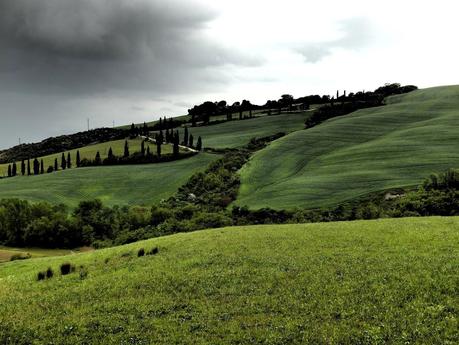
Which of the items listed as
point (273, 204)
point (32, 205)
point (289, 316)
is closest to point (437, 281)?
point (289, 316)

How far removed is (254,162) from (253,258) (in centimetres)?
10782

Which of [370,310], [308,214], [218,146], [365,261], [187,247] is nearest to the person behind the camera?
[370,310]

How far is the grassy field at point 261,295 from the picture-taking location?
2238cm

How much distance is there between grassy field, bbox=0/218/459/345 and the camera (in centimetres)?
2238

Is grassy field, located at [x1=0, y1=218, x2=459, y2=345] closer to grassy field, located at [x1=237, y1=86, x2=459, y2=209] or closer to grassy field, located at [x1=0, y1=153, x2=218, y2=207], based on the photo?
grassy field, located at [x1=237, y1=86, x2=459, y2=209]

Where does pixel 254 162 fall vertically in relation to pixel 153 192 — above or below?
above

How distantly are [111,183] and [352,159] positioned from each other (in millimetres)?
85781

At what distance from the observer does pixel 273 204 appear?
99.4m

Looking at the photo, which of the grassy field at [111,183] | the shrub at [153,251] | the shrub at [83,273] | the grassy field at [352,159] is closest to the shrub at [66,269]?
the shrub at [83,273]

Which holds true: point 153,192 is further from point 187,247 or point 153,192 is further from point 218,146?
point 187,247

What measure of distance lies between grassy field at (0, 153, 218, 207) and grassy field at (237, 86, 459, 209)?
90.2 ft

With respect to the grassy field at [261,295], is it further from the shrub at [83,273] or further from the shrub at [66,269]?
the shrub at [66,269]

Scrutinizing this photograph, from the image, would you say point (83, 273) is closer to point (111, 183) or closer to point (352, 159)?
point (352, 159)

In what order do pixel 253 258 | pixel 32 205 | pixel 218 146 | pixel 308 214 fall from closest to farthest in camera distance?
pixel 253 258 < pixel 308 214 < pixel 32 205 < pixel 218 146
